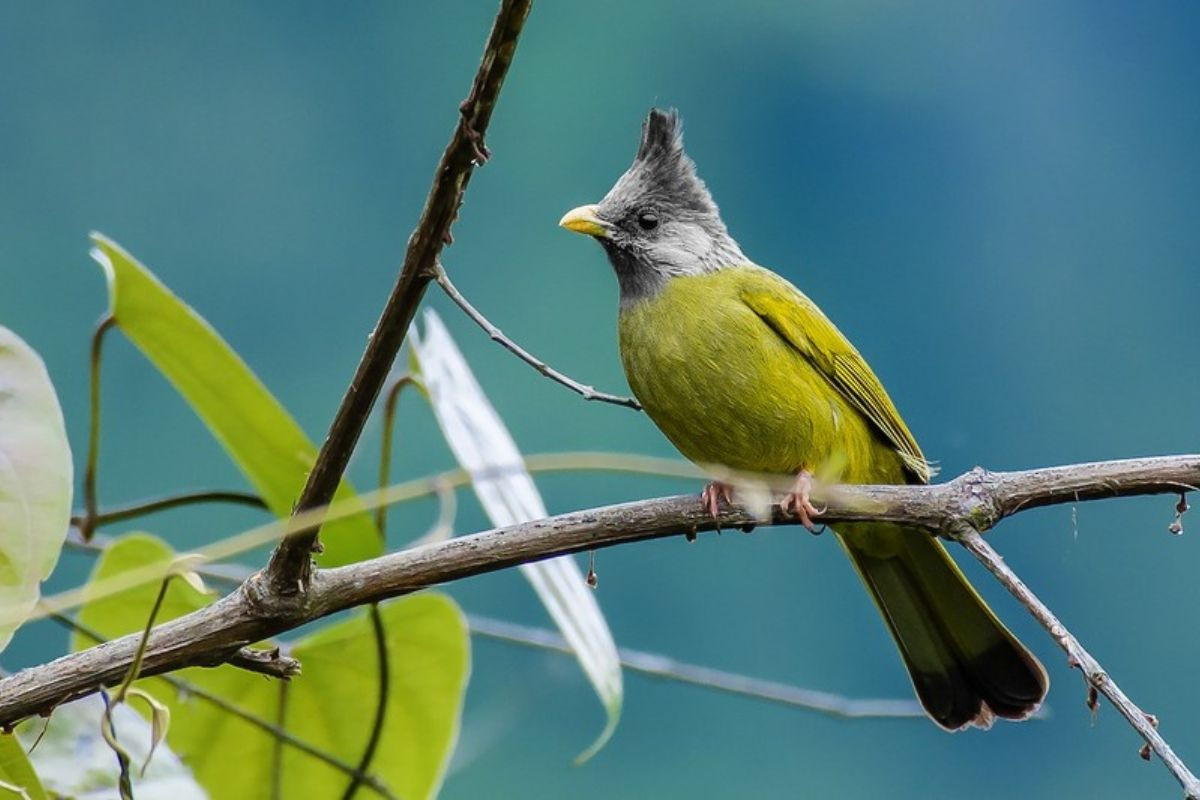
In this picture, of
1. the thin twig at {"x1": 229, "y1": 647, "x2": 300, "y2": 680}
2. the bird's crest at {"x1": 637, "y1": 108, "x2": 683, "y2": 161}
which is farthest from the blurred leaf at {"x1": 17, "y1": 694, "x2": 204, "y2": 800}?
the bird's crest at {"x1": 637, "y1": 108, "x2": 683, "y2": 161}

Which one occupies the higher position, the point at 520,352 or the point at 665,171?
the point at 665,171

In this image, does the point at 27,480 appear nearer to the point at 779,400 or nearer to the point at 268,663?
the point at 268,663

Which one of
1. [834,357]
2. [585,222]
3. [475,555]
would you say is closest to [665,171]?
[585,222]

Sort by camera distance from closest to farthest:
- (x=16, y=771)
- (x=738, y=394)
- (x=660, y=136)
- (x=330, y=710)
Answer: (x=16, y=771), (x=330, y=710), (x=738, y=394), (x=660, y=136)

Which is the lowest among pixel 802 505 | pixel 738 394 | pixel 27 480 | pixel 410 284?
pixel 27 480

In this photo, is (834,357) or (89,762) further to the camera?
(834,357)

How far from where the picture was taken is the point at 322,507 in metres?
1.30

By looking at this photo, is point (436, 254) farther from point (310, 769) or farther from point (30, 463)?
point (310, 769)

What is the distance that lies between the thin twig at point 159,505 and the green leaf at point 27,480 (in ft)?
1.75

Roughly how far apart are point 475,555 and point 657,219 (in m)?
1.55

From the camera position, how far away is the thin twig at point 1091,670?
3.99 feet

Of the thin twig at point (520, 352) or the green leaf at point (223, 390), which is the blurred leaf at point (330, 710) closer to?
the green leaf at point (223, 390)

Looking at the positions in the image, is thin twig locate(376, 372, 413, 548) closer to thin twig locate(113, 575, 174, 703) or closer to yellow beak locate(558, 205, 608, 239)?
thin twig locate(113, 575, 174, 703)

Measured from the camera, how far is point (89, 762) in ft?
5.49
